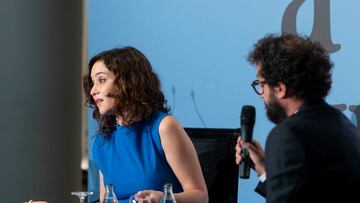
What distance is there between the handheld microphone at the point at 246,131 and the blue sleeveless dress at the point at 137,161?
527 mm

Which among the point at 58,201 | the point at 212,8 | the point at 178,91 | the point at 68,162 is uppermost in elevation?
the point at 212,8

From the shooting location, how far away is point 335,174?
1.50 metres

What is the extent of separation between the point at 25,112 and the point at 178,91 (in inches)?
43.6

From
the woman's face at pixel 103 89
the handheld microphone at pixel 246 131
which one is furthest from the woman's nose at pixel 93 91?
the handheld microphone at pixel 246 131

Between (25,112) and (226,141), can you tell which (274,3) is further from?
(25,112)

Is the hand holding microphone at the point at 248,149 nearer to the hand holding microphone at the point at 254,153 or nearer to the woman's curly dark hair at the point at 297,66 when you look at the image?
the hand holding microphone at the point at 254,153

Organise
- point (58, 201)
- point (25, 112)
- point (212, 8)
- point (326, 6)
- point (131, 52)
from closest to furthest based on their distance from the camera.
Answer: point (131, 52) < point (326, 6) < point (212, 8) < point (25, 112) < point (58, 201)

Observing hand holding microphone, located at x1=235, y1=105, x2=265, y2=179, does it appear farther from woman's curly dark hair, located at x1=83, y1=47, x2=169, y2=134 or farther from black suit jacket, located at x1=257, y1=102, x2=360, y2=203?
woman's curly dark hair, located at x1=83, y1=47, x2=169, y2=134

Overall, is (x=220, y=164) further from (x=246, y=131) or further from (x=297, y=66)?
(x=297, y=66)

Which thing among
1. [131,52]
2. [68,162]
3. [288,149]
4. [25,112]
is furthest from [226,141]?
[68,162]

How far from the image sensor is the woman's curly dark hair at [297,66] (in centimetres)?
162

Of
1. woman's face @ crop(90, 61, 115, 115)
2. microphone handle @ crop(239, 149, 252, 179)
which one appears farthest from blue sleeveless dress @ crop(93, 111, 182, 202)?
microphone handle @ crop(239, 149, 252, 179)

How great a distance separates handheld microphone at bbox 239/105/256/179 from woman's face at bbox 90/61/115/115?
0.65 m

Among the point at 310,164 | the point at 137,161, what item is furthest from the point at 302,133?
the point at 137,161
